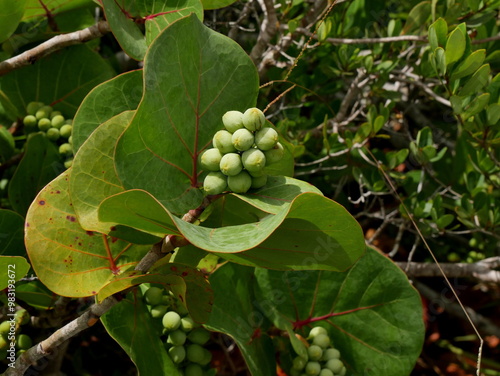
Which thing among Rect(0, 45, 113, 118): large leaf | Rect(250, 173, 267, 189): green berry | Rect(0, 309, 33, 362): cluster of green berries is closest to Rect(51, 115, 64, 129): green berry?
Rect(0, 45, 113, 118): large leaf

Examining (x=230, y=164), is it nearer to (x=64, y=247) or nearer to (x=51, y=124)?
(x=64, y=247)

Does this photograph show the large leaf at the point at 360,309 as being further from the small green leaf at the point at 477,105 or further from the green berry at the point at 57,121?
the green berry at the point at 57,121

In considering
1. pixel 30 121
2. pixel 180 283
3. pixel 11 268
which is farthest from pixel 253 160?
pixel 30 121

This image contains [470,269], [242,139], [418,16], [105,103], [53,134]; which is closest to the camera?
[242,139]

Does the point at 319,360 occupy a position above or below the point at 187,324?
below

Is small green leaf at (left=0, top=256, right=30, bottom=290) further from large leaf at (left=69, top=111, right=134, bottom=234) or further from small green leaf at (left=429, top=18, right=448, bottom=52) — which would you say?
small green leaf at (left=429, top=18, right=448, bottom=52)
